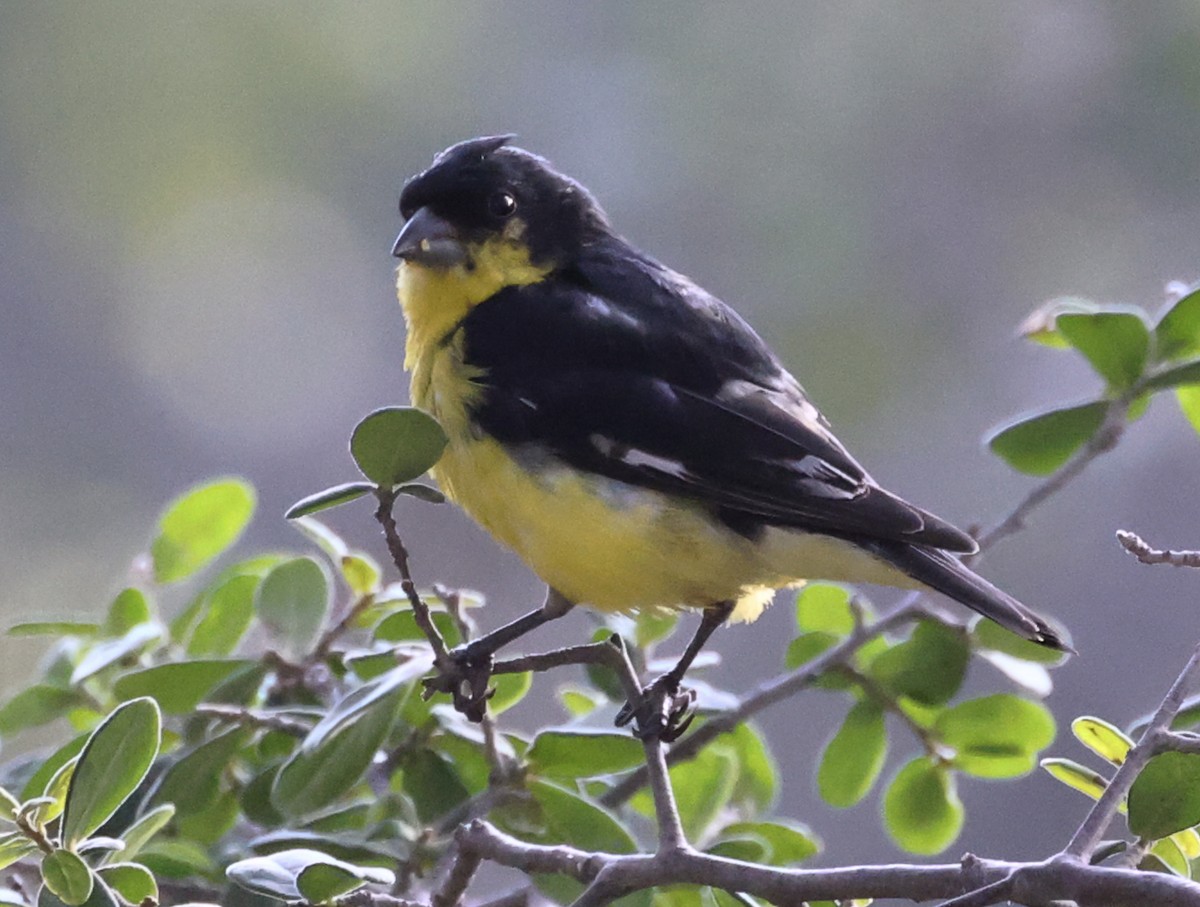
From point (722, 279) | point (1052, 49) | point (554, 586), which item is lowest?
point (554, 586)

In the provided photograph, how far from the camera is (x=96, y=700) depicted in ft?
4.24

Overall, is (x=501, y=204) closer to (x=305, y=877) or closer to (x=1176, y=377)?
(x=1176, y=377)

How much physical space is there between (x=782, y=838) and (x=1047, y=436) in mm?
411

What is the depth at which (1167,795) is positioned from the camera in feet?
2.90

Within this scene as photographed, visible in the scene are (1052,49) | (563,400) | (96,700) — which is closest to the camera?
(96,700)

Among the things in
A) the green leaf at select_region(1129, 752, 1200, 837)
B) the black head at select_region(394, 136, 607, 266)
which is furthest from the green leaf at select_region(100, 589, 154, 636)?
the green leaf at select_region(1129, 752, 1200, 837)

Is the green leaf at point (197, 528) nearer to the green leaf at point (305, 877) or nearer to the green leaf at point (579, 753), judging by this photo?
the green leaf at point (579, 753)

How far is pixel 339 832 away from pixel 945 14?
306 centimetres

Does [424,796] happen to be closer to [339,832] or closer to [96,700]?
[339,832]

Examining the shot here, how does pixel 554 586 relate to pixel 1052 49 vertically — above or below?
below

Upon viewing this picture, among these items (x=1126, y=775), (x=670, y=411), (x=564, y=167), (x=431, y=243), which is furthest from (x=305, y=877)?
(x=564, y=167)

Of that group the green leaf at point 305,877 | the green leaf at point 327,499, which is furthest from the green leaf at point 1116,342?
the green leaf at point 305,877

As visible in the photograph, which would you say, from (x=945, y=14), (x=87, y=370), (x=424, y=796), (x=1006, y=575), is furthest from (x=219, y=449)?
(x=424, y=796)

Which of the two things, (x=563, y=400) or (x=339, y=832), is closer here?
(x=339, y=832)
